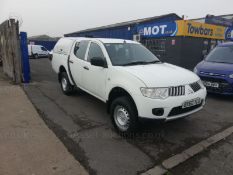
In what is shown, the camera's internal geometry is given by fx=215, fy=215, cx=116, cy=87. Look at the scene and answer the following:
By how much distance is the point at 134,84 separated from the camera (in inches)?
142

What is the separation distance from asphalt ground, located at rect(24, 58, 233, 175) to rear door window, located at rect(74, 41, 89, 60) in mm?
1328

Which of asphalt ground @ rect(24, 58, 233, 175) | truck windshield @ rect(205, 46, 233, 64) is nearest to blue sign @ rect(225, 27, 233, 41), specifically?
truck windshield @ rect(205, 46, 233, 64)

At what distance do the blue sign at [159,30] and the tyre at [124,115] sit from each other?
37.2 ft

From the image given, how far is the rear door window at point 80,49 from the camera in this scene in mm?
5527

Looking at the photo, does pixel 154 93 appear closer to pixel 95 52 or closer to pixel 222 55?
pixel 95 52

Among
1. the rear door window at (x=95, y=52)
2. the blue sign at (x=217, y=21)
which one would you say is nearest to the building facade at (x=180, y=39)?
the blue sign at (x=217, y=21)

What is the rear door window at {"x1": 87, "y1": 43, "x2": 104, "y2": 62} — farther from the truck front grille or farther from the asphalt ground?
the truck front grille

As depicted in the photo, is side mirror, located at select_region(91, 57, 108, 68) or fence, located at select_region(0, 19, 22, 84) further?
fence, located at select_region(0, 19, 22, 84)

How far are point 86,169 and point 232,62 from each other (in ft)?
19.7

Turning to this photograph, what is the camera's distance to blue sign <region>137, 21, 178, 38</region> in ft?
46.3

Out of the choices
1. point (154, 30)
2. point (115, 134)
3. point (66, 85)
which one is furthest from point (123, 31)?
Answer: point (115, 134)

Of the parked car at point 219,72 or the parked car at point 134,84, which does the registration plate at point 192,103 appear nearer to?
the parked car at point 134,84

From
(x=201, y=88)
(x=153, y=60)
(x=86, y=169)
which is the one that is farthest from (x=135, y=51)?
(x=86, y=169)

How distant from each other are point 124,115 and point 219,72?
400cm
